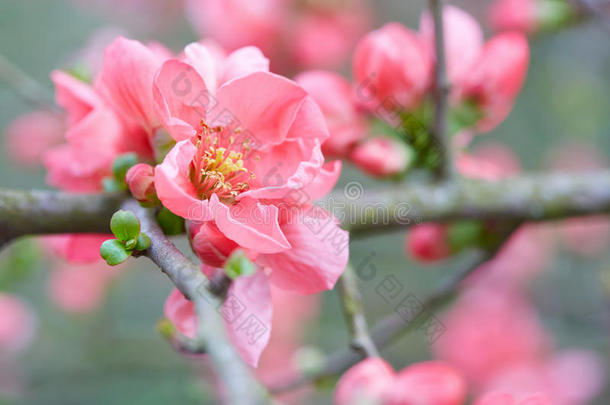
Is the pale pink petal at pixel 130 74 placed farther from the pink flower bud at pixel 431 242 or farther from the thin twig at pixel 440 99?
the pink flower bud at pixel 431 242

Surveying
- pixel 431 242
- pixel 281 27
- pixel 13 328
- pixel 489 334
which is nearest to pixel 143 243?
pixel 431 242

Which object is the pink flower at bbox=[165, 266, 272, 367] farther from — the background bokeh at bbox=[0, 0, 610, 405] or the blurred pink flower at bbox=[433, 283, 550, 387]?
the blurred pink flower at bbox=[433, 283, 550, 387]

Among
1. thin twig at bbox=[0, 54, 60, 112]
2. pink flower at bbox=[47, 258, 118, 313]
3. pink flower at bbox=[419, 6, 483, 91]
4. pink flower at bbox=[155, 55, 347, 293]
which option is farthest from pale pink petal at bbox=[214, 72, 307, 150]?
pink flower at bbox=[47, 258, 118, 313]

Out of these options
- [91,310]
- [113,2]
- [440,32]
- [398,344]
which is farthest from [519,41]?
[113,2]

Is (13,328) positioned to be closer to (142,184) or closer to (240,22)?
(240,22)

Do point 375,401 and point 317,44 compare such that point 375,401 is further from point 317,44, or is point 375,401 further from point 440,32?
point 317,44

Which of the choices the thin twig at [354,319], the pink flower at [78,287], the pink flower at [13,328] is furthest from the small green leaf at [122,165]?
the pink flower at [78,287]
